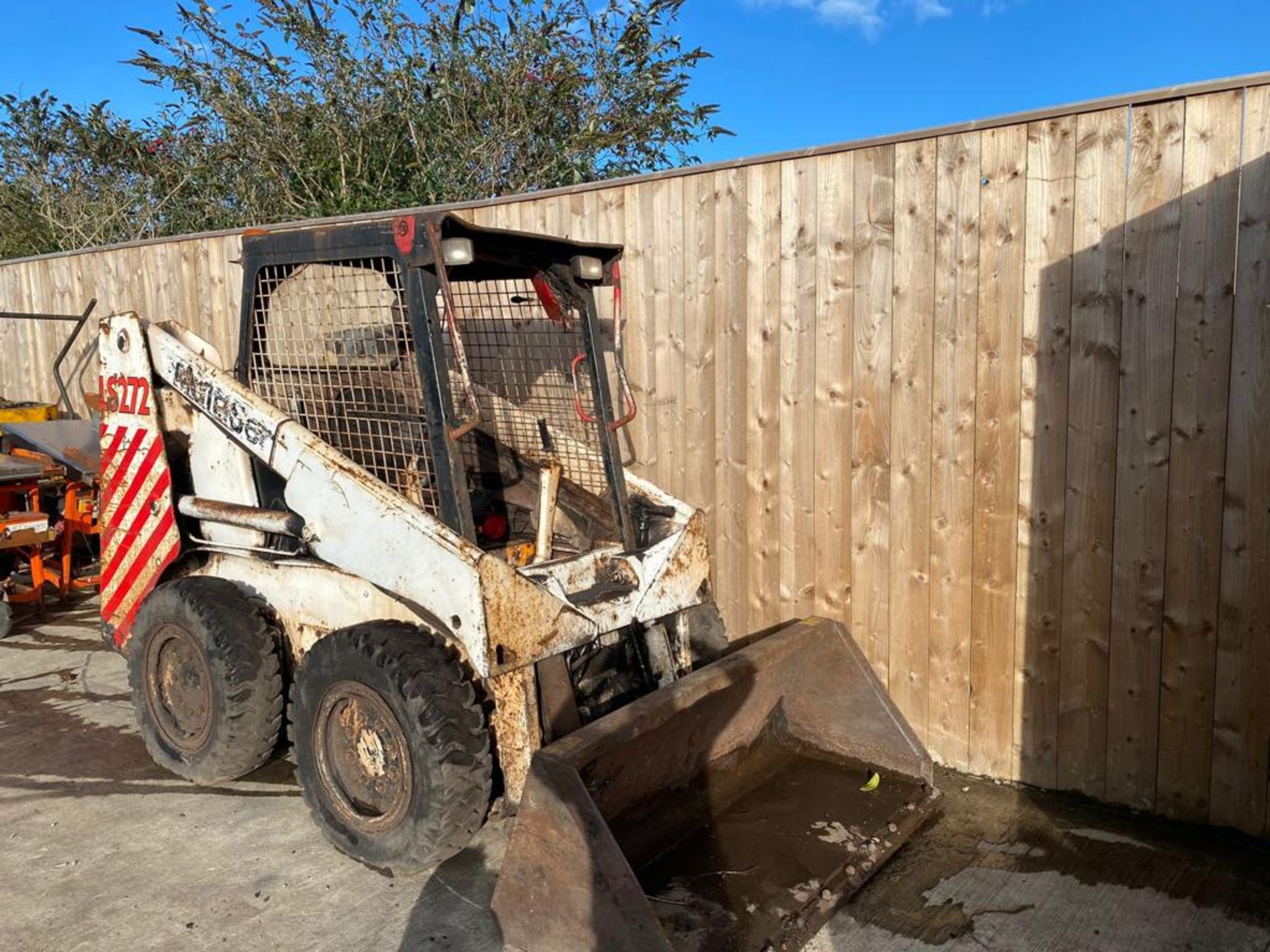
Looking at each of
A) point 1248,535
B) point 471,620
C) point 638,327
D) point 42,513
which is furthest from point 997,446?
point 42,513

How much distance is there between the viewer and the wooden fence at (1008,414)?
339 cm

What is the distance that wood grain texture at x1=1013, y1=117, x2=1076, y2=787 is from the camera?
363cm

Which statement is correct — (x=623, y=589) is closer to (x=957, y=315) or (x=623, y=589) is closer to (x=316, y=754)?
(x=316, y=754)

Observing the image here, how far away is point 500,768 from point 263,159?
936cm

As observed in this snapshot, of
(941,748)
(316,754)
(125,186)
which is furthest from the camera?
(125,186)

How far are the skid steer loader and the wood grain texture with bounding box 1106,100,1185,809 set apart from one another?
2.47 feet

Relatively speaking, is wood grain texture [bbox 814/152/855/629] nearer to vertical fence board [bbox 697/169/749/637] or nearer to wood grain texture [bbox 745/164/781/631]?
wood grain texture [bbox 745/164/781/631]

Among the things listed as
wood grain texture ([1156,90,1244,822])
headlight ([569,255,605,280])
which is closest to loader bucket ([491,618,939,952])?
wood grain texture ([1156,90,1244,822])

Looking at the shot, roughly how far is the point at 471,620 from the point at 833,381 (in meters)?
1.91

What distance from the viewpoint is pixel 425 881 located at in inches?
133

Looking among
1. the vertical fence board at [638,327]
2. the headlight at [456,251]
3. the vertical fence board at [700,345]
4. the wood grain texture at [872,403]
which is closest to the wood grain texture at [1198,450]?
the wood grain texture at [872,403]

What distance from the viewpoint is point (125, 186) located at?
12711 mm

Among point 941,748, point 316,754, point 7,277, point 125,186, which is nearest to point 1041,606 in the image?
point 941,748

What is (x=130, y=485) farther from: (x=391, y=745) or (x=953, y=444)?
(x=953, y=444)
